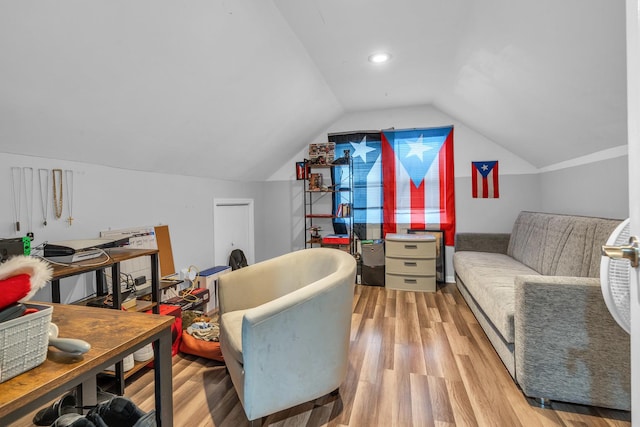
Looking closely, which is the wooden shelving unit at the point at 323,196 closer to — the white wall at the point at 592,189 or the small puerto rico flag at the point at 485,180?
the small puerto rico flag at the point at 485,180

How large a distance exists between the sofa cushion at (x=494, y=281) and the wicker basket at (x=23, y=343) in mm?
2022

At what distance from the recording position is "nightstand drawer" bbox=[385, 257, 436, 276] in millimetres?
3555

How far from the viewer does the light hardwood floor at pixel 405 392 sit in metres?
1.51

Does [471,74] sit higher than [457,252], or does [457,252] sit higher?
[471,74]

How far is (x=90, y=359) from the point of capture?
71 cm

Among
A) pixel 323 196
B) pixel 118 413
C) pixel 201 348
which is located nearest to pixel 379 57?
pixel 323 196

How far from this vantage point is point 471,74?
2.53 m

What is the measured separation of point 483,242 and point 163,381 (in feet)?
11.6

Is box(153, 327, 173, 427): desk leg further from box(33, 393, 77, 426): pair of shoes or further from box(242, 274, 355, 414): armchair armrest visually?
box(33, 393, 77, 426): pair of shoes

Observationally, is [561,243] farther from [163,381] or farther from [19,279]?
[19,279]

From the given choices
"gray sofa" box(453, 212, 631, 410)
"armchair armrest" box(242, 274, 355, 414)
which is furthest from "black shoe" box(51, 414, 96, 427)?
"gray sofa" box(453, 212, 631, 410)

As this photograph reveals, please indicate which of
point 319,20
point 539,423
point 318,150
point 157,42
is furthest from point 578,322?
point 318,150

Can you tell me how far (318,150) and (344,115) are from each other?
0.61 m

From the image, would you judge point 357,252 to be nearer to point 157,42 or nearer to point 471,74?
point 471,74
